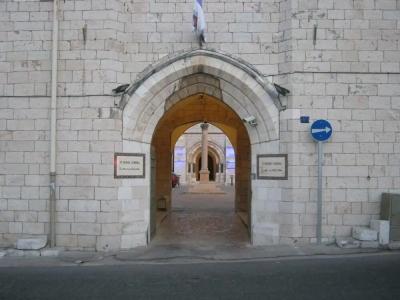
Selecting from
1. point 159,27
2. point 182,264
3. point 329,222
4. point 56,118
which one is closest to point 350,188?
point 329,222

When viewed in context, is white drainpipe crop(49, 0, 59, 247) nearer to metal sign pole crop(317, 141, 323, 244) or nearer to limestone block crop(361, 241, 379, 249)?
metal sign pole crop(317, 141, 323, 244)

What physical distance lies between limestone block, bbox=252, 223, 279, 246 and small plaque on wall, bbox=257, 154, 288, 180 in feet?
2.94

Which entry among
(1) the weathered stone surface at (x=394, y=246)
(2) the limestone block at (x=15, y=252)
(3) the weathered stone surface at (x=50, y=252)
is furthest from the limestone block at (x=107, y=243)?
(1) the weathered stone surface at (x=394, y=246)

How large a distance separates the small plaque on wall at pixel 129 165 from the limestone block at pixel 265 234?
7.76 ft

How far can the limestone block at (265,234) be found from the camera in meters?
7.85

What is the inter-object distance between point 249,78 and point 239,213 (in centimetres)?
617

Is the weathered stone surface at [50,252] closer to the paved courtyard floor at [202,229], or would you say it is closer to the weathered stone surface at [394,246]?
the paved courtyard floor at [202,229]

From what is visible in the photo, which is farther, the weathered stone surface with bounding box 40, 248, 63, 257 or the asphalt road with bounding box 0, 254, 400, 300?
the weathered stone surface with bounding box 40, 248, 63, 257

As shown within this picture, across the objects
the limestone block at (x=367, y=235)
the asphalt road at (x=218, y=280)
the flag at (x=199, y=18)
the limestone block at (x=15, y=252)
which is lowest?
the limestone block at (x=15, y=252)

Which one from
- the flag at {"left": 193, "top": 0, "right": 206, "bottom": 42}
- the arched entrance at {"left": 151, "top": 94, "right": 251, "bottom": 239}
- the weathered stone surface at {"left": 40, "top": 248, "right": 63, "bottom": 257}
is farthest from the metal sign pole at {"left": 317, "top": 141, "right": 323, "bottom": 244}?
the arched entrance at {"left": 151, "top": 94, "right": 251, "bottom": 239}

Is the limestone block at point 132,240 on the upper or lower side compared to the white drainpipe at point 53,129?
lower

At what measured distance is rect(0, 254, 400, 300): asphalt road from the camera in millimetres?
4875

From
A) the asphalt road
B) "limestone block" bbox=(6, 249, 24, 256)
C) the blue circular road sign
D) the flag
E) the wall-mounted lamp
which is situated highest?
the flag

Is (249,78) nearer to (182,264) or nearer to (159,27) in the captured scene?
(159,27)
